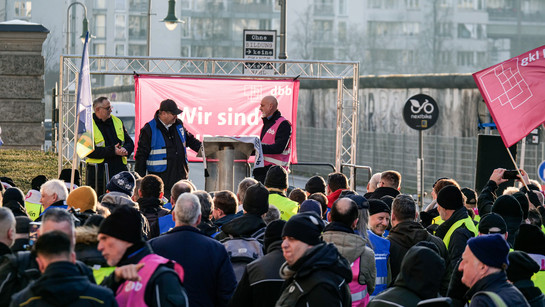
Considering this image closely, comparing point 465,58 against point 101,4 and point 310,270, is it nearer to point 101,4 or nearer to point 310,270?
point 101,4

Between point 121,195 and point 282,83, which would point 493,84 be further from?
point 282,83

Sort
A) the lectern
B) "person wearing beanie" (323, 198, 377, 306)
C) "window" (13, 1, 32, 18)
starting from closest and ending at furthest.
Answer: "person wearing beanie" (323, 198, 377, 306) → the lectern → "window" (13, 1, 32, 18)

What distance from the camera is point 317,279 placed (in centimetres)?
586

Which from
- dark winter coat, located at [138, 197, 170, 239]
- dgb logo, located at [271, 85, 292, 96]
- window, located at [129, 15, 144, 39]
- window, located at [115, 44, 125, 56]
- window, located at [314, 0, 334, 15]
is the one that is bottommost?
dark winter coat, located at [138, 197, 170, 239]

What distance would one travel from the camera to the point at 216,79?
18.7 metres

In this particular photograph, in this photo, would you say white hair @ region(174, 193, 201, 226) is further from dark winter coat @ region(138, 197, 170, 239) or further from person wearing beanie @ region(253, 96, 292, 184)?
person wearing beanie @ region(253, 96, 292, 184)

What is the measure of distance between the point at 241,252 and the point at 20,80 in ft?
50.5

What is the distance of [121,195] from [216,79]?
9666 mm

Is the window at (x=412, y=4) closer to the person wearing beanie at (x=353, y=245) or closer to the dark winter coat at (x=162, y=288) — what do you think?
the person wearing beanie at (x=353, y=245)

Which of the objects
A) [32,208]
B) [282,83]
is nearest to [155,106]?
[282,83]

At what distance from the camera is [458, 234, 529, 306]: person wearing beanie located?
5.73m

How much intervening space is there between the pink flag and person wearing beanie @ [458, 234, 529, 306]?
464 cm

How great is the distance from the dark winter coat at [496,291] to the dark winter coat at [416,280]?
245 millimetres

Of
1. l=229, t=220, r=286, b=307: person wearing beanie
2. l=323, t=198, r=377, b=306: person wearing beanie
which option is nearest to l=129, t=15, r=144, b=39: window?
l=323, t=198, r=377, b=306: person wearing beanie
